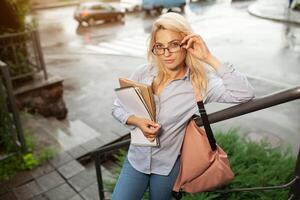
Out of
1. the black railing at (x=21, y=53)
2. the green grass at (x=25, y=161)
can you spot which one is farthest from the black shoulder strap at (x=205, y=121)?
the black railing at (x=21, y=53)

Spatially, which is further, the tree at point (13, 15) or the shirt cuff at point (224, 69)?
the tree at point (13, 15)

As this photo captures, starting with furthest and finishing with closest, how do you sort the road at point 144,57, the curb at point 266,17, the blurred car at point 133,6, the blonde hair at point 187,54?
the blurred car at point 133,6
the curb at point 266,17
the road at point 144,57
the blonde hair at point 187,54

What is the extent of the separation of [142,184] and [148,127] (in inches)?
19.2

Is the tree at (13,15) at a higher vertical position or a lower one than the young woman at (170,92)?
higher

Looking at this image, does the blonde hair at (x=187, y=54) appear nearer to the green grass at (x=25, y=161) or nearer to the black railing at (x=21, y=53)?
the green grass at (x=25, y=161)

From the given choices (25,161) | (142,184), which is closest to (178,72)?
(142,184)

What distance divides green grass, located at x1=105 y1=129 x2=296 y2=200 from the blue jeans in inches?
35.1

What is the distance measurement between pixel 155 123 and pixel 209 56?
21.4 inches

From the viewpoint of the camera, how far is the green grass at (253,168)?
10.5 feet

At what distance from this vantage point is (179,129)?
2.06m

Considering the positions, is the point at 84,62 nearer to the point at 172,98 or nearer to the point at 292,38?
the point at 292,38

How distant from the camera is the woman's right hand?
196cm

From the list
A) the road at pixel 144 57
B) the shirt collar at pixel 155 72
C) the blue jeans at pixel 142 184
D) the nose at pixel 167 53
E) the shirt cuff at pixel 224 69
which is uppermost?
the nose at pixel 167 53

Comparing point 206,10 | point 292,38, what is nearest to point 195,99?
point 292,38
